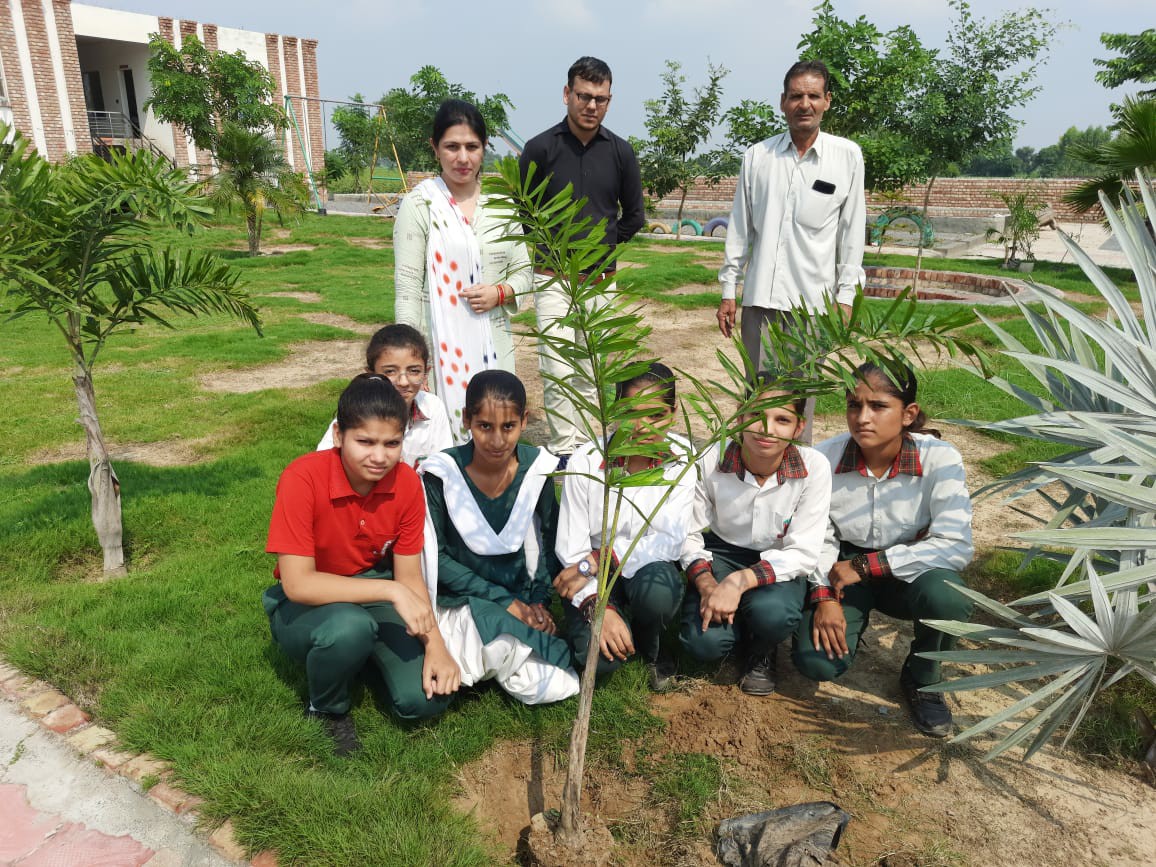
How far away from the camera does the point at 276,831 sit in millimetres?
2148

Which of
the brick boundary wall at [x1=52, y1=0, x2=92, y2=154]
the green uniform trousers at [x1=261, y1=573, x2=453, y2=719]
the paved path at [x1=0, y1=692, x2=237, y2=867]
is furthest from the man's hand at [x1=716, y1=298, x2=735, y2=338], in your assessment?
the brick boundary wall at [x1=52, y1=0, x2=92, y2=154]

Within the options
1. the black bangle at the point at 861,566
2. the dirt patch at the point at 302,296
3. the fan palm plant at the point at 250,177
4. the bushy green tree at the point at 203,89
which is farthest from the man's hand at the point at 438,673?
the bushy green tree at the point at 203,89

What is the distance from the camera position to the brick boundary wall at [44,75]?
23.2 m

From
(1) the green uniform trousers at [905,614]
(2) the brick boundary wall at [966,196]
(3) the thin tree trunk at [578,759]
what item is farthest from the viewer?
(2) the brick boundary wall at [966,196]

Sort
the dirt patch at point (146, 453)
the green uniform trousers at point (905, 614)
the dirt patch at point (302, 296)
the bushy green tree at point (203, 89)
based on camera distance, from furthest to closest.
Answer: the bushy green tree at point (203, 89) → the dirt patch at point (302, 296) → the dirt patch at point (146, 453) → the green uniform trousers at point (905, 614)

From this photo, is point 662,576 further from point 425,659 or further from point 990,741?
point 990,741

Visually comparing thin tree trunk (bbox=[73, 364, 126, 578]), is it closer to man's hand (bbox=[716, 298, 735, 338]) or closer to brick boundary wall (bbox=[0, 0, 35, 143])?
man's hand (bbox=[716, 298, 735, 338])

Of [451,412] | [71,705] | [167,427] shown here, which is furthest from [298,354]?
[71,705]

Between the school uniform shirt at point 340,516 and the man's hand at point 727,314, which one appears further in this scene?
the man's hand at point 727,314

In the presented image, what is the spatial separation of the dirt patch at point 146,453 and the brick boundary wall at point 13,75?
2255 cm

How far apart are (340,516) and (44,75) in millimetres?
27606

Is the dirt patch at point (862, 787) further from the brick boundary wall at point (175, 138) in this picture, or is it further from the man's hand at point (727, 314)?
the brick boundary wall at point (175, 138)

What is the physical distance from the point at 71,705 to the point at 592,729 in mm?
1766

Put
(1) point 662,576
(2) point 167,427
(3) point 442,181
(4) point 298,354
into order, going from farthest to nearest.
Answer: (4) point 298,354 → (2) point 167,427 → (3) point 442,181 → (1) point 662,576
